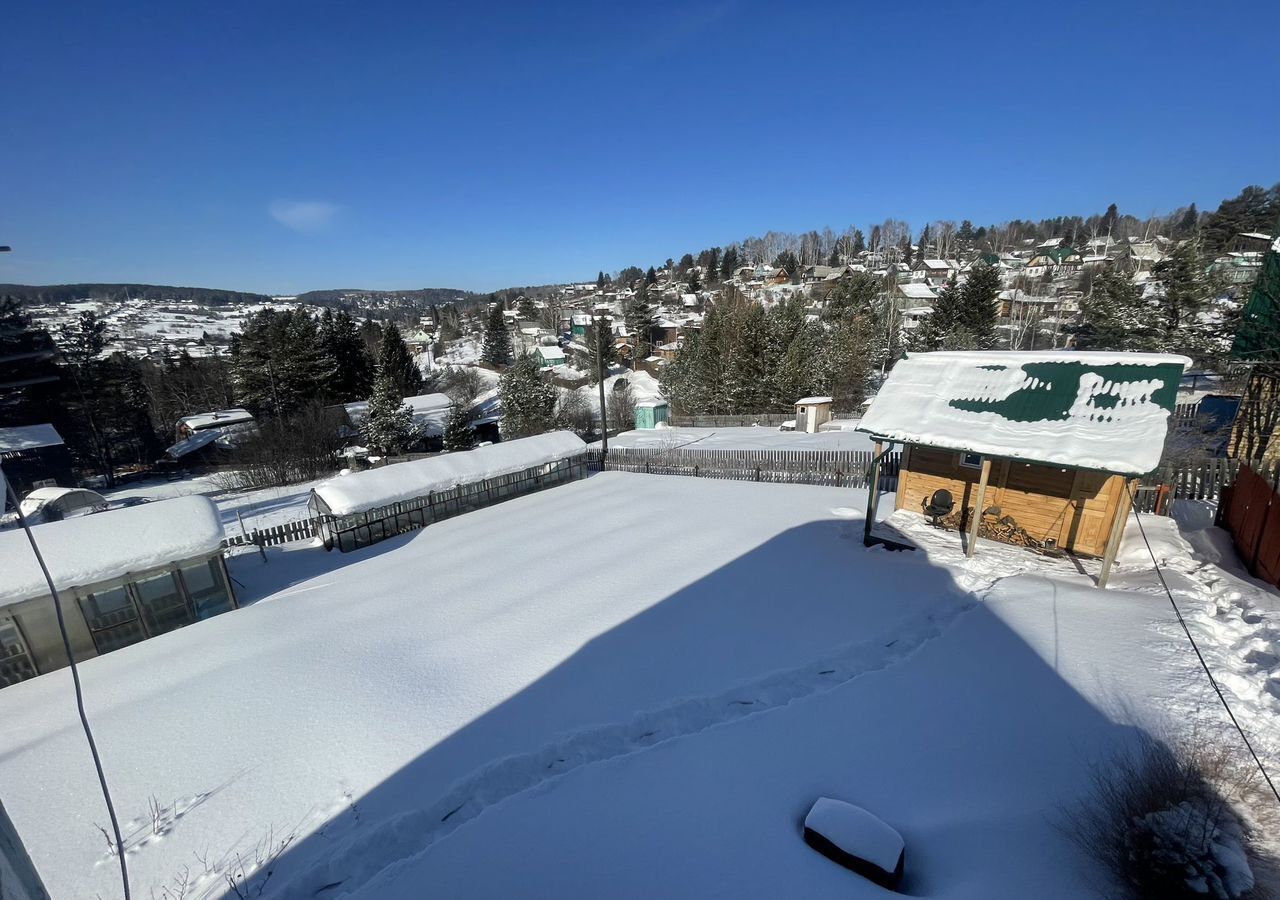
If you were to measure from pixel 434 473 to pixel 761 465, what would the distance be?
1157 centimetres

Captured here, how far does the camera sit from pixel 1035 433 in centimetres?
988

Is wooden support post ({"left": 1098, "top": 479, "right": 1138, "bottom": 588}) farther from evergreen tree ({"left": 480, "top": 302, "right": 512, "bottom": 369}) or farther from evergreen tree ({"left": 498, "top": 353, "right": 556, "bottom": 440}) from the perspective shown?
evergreen tree ({"left": 480, "top": 302, "right": 512, "bottom": 369})

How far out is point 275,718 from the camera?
24.5ft

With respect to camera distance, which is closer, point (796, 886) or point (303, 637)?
point (796, 886)

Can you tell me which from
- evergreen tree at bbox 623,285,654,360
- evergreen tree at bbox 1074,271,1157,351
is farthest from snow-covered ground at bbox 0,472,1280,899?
evergreen tree at bbox 623,285,654,360

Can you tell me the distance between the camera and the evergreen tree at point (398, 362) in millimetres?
46094

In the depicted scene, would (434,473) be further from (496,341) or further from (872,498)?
(496,341)

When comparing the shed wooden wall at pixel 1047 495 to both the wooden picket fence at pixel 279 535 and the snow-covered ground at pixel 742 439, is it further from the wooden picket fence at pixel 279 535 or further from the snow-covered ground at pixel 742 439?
the wooden picket fence at pixel 279 535

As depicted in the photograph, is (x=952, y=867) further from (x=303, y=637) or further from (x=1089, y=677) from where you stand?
(x=303, y=637)

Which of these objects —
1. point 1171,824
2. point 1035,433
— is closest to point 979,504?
point 1035,433

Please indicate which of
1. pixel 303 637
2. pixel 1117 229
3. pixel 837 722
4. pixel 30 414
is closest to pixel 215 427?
pixel 303 637

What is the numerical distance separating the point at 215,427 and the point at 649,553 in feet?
131

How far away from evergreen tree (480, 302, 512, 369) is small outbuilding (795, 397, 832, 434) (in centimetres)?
5366

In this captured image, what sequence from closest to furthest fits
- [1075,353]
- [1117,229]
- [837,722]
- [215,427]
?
[837,722]
[1075,353]
[215,427]
[1117,229]
